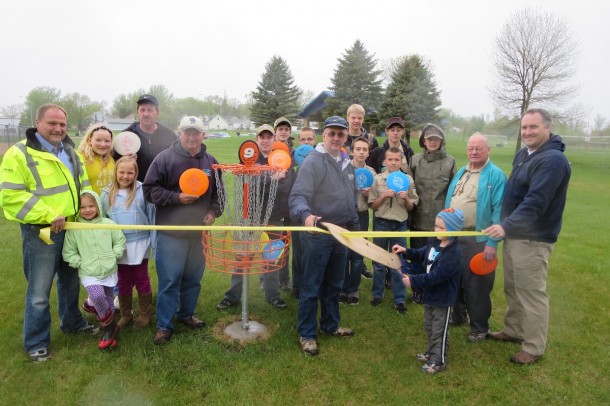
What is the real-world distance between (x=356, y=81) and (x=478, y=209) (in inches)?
1436

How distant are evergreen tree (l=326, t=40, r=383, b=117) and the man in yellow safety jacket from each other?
35659mm

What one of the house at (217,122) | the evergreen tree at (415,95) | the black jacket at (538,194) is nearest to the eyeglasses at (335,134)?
the black jacket at (538,194)

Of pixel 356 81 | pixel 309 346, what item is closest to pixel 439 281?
pixel 309 346

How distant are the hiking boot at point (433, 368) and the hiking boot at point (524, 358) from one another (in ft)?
2.41

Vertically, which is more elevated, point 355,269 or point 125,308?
point 355,269

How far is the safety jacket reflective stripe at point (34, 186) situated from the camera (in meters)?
3.37

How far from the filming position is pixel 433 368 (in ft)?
12.2

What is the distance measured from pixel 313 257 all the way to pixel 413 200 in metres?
1.71

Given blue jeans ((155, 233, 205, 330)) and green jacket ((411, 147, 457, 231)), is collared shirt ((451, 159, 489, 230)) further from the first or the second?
blue jeans ((155, 233, 205, 330))

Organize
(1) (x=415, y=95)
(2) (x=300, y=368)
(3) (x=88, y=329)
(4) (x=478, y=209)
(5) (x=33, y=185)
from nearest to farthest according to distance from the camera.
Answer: (5) (x=33, y=185) → (2) (x=300, y=368) → (4) (x=478, y=209) → (3) (x=88, y=329) → (1) (x=415, y=95)

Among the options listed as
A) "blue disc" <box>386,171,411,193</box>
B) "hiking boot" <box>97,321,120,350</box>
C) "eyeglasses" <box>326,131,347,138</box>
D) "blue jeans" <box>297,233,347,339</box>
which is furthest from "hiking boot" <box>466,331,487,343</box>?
"hiking boot" <box>97,321,120,350</box>

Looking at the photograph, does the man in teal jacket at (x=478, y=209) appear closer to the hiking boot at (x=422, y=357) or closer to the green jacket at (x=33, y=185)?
the hiking boot at (x=422, y=357)

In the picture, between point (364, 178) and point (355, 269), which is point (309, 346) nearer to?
point (355, 269)

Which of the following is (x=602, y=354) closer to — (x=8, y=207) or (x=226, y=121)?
(x=8, y=207)
